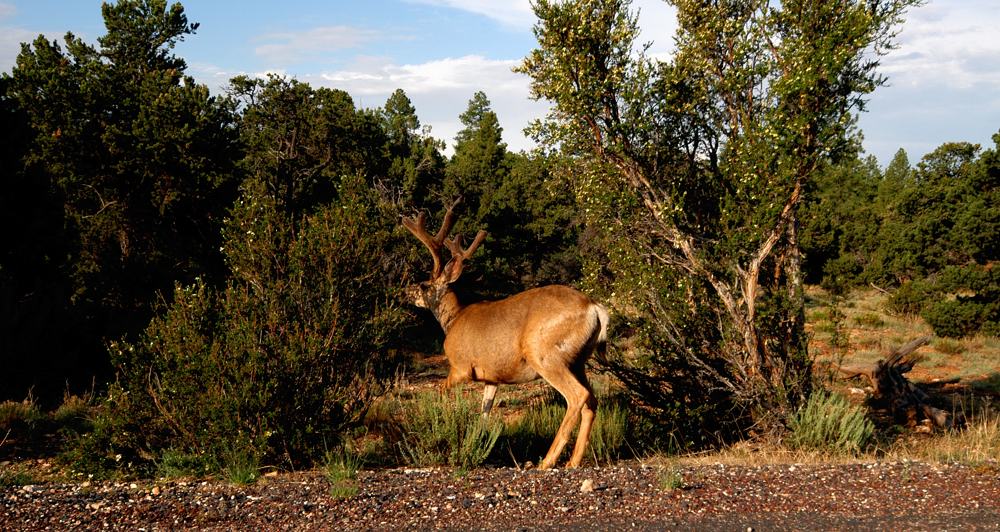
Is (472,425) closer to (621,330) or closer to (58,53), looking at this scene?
(621,330)

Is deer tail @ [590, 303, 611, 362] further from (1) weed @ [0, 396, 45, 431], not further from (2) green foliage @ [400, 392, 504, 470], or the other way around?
(1) weed @ [0, 396, 45, 431]

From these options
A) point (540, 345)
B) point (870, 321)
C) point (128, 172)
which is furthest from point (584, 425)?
point (870, 321)

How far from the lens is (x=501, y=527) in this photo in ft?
18.4

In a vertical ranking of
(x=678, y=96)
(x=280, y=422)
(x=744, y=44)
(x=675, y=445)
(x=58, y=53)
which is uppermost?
(x=58, y=53)

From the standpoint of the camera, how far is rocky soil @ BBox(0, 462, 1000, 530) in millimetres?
5680

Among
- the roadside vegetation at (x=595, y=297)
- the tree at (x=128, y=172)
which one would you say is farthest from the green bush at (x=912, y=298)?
the tree at (x=128, y=172)

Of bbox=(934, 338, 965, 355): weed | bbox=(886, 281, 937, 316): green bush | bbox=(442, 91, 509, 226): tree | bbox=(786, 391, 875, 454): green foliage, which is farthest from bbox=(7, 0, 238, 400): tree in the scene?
bbox=(886, 281, 937, 316): green bush

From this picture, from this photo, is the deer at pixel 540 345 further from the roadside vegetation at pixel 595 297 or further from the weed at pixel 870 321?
the weed at pixel 870 321

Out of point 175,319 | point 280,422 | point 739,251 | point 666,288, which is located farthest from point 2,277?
point 739,251

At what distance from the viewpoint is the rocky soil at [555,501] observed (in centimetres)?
568

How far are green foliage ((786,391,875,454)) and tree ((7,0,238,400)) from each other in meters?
12.6

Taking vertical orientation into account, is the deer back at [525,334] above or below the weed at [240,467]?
above

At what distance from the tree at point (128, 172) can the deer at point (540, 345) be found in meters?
9.18

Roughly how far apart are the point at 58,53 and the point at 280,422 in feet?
56.2
